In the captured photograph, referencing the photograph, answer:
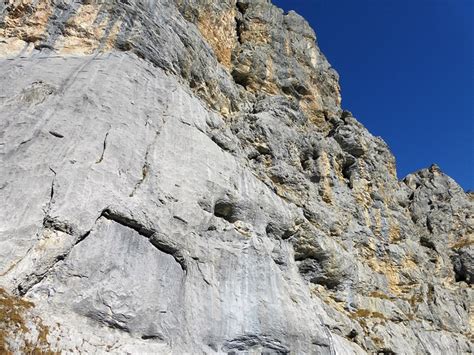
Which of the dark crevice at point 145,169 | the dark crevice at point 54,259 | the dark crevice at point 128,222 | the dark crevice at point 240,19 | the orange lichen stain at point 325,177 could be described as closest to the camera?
the dark crevice at point 54,259

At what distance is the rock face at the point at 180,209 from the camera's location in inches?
666

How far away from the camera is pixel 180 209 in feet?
71.9

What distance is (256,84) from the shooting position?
1804 inches

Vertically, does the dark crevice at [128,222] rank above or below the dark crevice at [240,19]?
below

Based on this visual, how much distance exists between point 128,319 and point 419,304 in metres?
32.9

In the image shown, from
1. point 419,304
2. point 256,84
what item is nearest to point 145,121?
point 256,84

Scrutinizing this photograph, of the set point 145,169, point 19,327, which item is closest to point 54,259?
point 19,327

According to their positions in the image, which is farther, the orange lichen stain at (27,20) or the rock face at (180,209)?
the orange lichen stain at (27,20)

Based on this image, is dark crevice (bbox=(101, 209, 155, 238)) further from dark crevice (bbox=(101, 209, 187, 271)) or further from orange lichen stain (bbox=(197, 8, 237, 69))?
orange lichen stain (bbox=(197, 8, 237, 69))

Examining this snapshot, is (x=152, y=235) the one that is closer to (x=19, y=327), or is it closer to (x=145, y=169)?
(x=145, y=169)

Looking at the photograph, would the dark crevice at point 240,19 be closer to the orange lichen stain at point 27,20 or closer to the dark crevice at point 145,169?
the orange lichen stain at point 27,20

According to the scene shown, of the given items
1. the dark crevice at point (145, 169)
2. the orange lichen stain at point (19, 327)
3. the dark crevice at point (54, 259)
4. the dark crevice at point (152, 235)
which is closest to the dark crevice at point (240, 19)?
the dark crevice at point (145, 169)

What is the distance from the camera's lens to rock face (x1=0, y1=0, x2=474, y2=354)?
16.9 metres

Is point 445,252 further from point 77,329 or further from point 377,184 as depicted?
point 77,329
